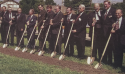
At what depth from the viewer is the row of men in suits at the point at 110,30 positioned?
8.82 metres

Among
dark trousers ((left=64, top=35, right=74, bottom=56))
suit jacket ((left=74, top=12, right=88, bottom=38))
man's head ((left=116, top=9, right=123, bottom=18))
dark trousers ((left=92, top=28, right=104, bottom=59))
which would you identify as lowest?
dark trousers ((left=64, top=35, right=74, bottom=56))

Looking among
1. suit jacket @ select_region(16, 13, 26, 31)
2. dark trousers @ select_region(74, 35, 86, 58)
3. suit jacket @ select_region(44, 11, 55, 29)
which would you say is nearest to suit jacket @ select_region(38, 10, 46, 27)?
suit jacket @ select_region(44, 11, 55, 29)

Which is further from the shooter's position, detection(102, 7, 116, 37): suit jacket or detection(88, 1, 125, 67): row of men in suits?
detection(102, 7, 116, 37): suit jacket

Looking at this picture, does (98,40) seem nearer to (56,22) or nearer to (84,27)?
(84,27)

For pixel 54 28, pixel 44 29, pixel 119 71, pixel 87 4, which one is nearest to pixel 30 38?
pixel 44 29

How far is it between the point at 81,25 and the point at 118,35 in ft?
6.09

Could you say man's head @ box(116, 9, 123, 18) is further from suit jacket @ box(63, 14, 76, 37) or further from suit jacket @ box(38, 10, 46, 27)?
suit jacket @ box(38, 10, 46, 27)

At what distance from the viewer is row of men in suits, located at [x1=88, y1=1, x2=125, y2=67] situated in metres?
8.82

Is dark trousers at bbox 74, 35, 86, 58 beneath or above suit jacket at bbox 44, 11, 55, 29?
beneath

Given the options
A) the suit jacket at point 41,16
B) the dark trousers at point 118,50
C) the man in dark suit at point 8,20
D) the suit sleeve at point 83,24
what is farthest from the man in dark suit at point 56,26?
the man in dark suit at point 8,20

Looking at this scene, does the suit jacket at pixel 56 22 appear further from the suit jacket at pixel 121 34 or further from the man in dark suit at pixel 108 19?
the suit jacket at pixel 121 34

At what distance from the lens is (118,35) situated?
9000 millimetres

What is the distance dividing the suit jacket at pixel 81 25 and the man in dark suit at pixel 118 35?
5.11ft

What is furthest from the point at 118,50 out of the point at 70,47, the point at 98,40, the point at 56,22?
the point at 56,22
